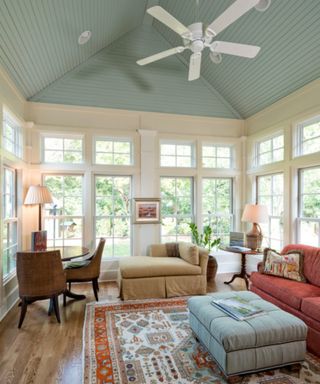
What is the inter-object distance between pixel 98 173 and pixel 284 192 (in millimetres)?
3302

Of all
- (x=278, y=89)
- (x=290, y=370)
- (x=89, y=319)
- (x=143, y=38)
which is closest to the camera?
(x=290, y=370)

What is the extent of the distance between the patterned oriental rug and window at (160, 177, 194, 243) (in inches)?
77.0

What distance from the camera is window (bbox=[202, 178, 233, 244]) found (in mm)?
5344

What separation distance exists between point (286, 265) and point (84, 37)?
4.33 metres

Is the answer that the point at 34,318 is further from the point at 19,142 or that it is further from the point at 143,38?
the point at 143,38

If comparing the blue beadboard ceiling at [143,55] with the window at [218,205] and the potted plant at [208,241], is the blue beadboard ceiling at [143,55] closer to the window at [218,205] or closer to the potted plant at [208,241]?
the window at [218,205]

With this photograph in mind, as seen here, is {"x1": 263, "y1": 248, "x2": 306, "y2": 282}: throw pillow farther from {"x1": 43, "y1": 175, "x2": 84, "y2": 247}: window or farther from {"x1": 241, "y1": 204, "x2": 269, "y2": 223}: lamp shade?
{"x1": 43, "y1": 175, "x2": 84, "y2": 247}: window

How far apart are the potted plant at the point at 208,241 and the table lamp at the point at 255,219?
1.94 ft

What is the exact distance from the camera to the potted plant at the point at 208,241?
468 centimetres

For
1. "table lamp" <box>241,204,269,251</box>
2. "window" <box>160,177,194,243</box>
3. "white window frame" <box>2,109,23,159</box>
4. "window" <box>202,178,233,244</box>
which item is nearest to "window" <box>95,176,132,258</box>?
"window" <box>160,177,194,243</box>

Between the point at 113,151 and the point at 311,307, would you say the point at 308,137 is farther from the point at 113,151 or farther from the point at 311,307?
the point at 113,151

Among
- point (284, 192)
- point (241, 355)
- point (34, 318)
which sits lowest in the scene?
point (34, 318)

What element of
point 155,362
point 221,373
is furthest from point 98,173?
point 221,373

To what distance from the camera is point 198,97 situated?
5195 mm
